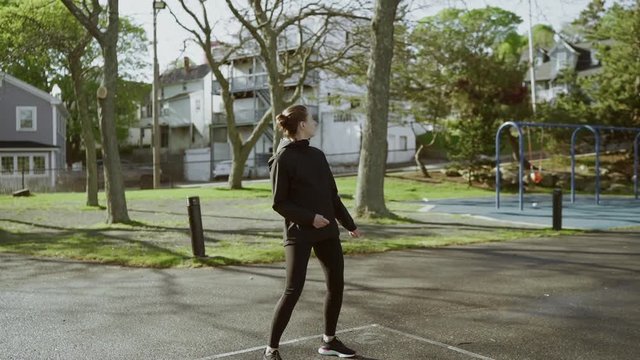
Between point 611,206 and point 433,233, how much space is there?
10.4 meters

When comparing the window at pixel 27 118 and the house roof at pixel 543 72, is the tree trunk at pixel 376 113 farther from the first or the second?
the house roof at pixel 543 72

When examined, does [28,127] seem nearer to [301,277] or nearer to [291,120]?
[291,120]

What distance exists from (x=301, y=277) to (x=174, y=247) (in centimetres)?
699

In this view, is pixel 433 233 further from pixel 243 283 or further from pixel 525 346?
pixel 525 346

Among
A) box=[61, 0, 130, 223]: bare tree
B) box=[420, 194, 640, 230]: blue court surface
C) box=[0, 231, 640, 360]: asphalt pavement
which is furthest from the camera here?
box=[420, 194, 640, 230]: blue court surface

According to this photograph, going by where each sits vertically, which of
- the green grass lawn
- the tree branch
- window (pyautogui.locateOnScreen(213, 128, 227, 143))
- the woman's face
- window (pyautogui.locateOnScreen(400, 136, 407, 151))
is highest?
the tree branch

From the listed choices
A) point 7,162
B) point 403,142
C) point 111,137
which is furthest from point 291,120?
point 403,142

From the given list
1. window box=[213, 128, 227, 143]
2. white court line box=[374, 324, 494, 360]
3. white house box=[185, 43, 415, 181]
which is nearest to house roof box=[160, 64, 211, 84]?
window box=[213, 128, 227, 143]

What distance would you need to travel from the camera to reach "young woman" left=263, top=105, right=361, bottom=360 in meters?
4.59

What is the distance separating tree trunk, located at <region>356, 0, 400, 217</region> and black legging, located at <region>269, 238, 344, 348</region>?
10.6 meters

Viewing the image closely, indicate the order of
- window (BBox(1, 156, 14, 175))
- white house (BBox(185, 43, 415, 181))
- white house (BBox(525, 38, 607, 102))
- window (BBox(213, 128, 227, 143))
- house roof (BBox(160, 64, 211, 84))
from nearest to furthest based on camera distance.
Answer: window (BBox(1, 156, 14, 175)) → white house (BBox(185, 43, 415, 181)) → window (BBox(213, 128, 227, 143)) → white house (BBox(525, 38, 607, 102)) → house roof (BBox(160, 64, 211, 84))

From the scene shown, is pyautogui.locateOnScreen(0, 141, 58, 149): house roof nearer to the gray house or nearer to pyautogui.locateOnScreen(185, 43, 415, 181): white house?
the gray house

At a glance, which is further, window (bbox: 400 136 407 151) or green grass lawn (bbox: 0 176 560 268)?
window (bbox: 400 136 407 151)

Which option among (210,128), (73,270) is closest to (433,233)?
(73,270)
